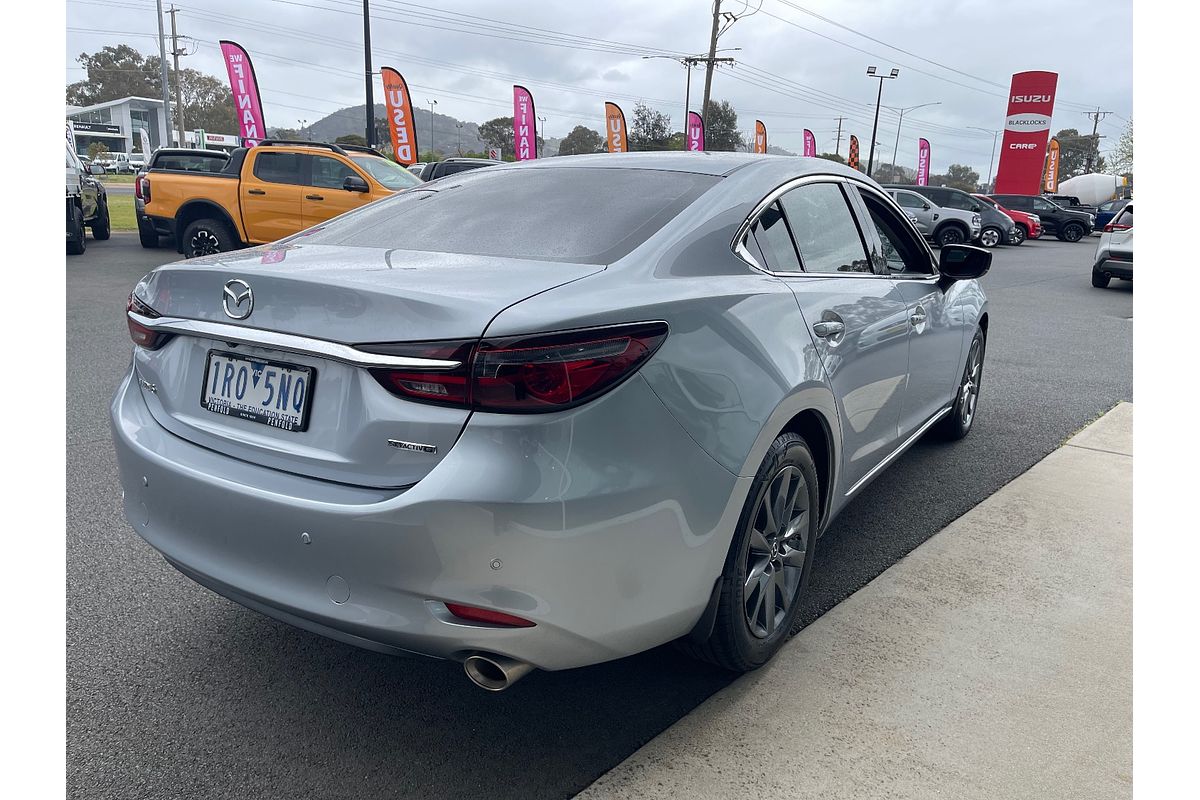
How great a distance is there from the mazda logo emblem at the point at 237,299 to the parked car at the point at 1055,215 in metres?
33.3

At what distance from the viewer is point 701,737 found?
2.40 metres

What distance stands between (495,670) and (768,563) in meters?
0.96

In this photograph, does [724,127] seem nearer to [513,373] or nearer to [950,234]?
[950,234]

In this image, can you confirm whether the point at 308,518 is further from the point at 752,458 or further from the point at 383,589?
the point at 752,458

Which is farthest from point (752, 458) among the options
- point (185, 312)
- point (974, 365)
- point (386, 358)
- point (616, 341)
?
point (974, 365)

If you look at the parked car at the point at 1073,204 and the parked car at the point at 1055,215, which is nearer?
the parked car at the point at 1055,215

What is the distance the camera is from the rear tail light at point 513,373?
186 cm

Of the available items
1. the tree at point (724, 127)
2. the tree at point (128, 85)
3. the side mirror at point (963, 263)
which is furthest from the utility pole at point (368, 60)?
the tree at point (128, 85)

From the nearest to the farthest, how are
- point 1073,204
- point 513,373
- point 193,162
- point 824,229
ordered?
point 513,373, point 824,229, point 193,162, point 1073,204

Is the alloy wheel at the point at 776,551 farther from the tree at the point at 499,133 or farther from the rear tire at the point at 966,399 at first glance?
the tree at the point at 499,133

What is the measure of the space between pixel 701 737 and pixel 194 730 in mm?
1376

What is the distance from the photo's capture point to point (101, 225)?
17.0 m

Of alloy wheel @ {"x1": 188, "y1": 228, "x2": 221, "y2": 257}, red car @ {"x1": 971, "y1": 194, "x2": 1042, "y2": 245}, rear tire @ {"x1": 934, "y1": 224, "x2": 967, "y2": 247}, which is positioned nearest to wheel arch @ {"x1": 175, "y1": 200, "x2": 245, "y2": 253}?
alloy wheel @ {"x1": 188, "y1": 228, "x2": 221, "y2": 257}

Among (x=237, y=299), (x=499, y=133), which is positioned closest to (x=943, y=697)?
(x=237, y=299)
